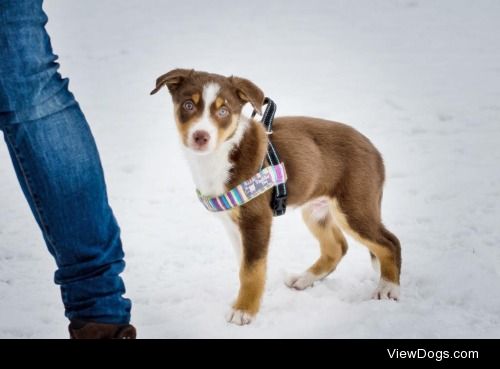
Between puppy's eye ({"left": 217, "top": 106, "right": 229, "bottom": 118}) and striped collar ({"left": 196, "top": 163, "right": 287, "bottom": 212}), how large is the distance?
12.7 inches

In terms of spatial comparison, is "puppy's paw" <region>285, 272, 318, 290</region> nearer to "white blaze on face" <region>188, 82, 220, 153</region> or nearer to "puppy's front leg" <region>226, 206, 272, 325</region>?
"puppy's front leg" <region>226, 206, 272, 325</region>

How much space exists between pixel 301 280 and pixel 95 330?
151 centimetres

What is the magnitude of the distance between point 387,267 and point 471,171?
7.39 ft

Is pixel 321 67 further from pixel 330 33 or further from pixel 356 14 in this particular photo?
pixel 356 14

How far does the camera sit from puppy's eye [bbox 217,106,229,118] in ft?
10.2

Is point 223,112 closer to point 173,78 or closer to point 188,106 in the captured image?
point 188,106

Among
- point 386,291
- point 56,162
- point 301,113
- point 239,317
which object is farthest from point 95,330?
point 301,113

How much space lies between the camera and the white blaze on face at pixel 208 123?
3014 mm

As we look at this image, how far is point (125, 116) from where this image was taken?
732 cm

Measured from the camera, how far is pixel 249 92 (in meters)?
3.14

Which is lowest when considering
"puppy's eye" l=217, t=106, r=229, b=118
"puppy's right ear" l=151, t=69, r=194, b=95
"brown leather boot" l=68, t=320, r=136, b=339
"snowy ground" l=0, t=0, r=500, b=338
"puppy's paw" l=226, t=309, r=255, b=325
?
"snowy ground" l=0, t=0, r=500, b=338

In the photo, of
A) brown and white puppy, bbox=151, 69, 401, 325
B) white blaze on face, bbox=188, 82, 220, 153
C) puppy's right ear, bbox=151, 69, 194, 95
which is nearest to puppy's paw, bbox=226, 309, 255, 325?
brown and white puppy, bbox=151, 69, 401, 325

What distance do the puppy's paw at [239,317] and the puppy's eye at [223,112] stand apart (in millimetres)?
929

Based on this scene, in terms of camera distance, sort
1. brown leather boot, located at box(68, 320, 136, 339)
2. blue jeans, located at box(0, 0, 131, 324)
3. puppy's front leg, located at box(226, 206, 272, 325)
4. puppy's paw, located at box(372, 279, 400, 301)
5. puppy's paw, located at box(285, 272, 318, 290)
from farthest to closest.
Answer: puppy's paw, located at box(285, 272, 318, 290) → puppy's paw, located at box(372, 279, 400, 301) → puppy's front leg, located at box(226, 206, 272, 325) → brown leather boot, located at box(68, 320, 136, 339) → blue jeans, located at box(0, 0, 131, 324)
